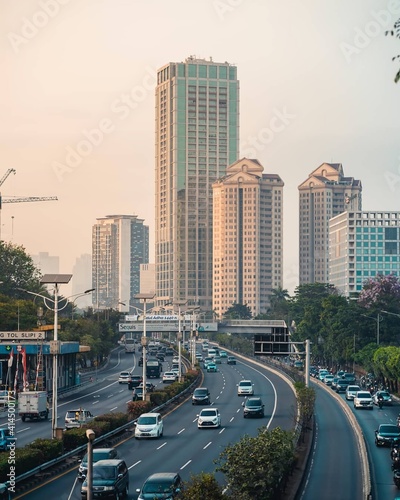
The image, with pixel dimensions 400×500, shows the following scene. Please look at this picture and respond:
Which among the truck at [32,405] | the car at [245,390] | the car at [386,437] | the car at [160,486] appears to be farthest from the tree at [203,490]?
the car at [245,390]

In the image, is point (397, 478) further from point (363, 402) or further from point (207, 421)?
point (363, 402)

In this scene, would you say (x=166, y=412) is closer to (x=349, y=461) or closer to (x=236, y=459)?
(x=349, y=461)

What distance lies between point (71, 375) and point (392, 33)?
345 feet

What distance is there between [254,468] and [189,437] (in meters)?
29.6

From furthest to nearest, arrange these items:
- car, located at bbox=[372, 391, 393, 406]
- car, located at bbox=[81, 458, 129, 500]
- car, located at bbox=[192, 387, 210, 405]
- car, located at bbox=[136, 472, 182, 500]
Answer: car, located at bbox=[372, 391, 393, 406] < car, located at bbox=[192, 387, 210, 405] < car, located at bbox=[81, 458, 129, 500] < car, located at bbox=[136, 472, 182, 500]

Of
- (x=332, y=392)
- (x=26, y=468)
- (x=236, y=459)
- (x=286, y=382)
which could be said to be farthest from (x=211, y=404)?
(x=236, y=459)

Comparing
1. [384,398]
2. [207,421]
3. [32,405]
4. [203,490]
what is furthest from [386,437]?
[203,490]

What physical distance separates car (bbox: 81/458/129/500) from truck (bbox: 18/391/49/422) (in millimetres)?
35658

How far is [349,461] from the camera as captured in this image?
186 feet

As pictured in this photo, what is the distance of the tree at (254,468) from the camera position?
36719 millimetres

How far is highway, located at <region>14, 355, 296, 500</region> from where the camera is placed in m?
47.3

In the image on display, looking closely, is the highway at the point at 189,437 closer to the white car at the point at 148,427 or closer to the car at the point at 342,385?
the white car at the point at 148,427

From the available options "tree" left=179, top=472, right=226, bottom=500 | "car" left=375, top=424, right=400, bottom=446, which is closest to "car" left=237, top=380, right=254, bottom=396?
"car" left=375, top=424, right=400, bottom=446

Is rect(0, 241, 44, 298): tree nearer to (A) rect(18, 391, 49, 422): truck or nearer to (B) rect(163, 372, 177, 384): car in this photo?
(B) rect(163, 372, 177, 384): car
